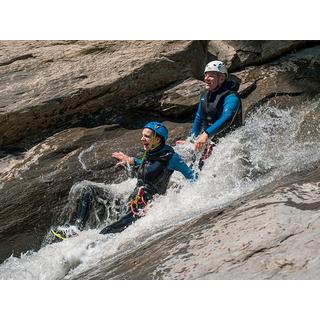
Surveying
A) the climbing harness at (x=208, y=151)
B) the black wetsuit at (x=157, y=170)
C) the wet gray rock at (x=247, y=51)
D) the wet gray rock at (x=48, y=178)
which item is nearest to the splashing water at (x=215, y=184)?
the climbing harness at (x=208, y=151)

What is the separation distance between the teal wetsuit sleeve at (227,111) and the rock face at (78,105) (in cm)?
121

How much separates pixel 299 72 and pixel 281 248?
576 centimetres

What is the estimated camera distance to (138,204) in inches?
242

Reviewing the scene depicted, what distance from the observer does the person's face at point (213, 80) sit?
7.11m

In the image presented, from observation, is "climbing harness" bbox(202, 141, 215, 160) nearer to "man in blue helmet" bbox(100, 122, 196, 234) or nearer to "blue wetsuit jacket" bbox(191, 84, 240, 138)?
"blue wetsuit jacket" bbox(191, 84, 240, 138)

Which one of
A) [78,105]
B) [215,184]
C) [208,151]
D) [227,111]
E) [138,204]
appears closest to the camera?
[138,204]

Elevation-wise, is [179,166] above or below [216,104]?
below

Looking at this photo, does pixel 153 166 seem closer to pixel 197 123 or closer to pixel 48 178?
pixel 197 123

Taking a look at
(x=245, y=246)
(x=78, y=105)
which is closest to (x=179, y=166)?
(x=78, y=105)

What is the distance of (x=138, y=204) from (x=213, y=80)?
6.89 ft

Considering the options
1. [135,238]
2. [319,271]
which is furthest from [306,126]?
Result: [319,271]

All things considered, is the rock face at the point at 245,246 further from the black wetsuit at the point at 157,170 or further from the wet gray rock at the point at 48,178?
the wet gray rock at the point at 48,178

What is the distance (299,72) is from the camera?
8.96 meters

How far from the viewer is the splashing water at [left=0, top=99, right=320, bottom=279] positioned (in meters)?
5.56
